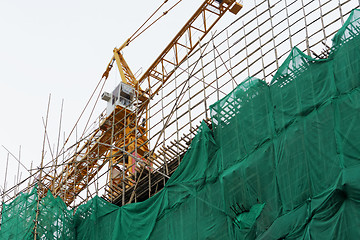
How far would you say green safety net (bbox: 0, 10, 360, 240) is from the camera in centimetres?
1382

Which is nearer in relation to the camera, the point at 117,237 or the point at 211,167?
the point at 211,167

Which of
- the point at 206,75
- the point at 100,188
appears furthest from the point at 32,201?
the point at 206,75

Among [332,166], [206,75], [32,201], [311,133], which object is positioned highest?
[206,75]

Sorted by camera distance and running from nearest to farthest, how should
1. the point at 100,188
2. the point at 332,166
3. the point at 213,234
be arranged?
the point at 332,166 < the point at 213,234 < the point at 100,188

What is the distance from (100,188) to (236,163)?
8.13 metres

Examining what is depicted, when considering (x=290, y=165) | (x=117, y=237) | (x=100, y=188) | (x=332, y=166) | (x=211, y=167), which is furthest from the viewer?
(x=100, y=188)

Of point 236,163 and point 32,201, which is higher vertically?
point 32,201

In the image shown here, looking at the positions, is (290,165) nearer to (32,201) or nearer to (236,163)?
(236,163)

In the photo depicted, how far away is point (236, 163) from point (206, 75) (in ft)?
19.0

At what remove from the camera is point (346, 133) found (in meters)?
14.1

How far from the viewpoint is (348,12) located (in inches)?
674

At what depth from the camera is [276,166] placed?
15.2 meters

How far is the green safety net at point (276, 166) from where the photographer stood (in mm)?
13820

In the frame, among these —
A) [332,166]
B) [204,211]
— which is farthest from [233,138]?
[332,166]
